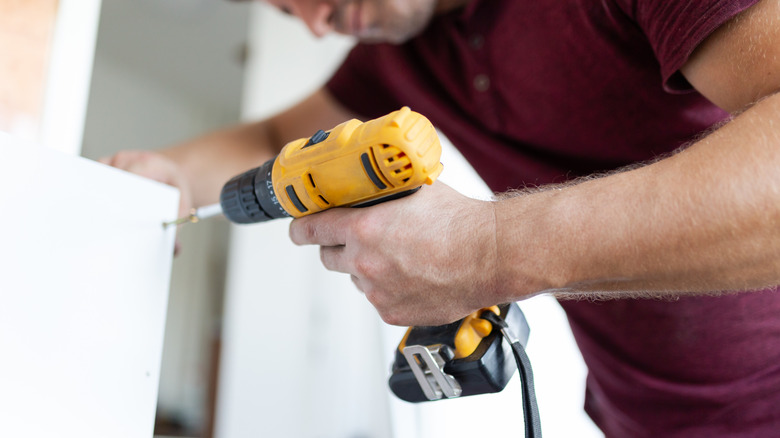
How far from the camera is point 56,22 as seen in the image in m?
0.83

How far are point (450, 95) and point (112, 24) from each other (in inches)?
84.2

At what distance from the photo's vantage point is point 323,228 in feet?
1.76

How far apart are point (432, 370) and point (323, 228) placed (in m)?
0.17

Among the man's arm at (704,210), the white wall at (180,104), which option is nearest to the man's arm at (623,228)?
the man's arm at (704,210)

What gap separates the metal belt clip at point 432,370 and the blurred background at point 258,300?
18.7 inches

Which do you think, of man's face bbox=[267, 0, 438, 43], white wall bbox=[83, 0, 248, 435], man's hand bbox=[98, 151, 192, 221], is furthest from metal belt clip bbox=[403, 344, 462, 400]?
white wall bbox=[83, 0, 248, 435]

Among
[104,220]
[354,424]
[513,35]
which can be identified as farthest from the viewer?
[354,424]

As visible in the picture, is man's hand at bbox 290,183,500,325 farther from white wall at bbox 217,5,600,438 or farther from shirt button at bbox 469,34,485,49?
white wall at bbox 217,5,600,438

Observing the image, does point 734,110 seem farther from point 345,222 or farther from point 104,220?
point 104,220

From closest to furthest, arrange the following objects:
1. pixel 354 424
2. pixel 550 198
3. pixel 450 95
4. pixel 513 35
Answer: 1. pixel 550 198
2. pixel 513 35
3. pixel 450 95
4. pixel 354 424

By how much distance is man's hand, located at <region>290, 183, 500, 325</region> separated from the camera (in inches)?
18.1

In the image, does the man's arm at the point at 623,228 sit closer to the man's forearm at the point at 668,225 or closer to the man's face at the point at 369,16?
the man's forearm at the point at 668,225

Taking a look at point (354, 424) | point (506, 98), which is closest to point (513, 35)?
point (506, 98)

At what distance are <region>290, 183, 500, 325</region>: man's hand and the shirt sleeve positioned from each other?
23cm
